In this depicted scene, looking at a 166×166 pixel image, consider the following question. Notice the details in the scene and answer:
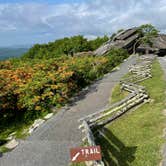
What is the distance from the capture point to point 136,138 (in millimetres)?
10781

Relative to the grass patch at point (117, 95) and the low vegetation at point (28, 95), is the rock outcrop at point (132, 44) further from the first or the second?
the low vegetation at point (28, 95)

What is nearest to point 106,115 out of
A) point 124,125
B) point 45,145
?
point 124,125

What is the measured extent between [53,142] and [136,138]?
10.5 feet

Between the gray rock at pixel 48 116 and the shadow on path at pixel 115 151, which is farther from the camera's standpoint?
the gray rock at pixel 48 116

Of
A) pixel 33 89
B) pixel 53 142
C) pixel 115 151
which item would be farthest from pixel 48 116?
pixel 115 151

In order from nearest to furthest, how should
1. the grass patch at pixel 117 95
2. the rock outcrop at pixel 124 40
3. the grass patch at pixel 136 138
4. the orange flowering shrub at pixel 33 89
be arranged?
the grass patch at pixel 136 138 < the orange flowering shrub at pixel 33 89 < the grass patch at pixel 117 95 < the rock outcrop at pixel 124 40

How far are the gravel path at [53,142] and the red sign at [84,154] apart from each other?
3.29 m

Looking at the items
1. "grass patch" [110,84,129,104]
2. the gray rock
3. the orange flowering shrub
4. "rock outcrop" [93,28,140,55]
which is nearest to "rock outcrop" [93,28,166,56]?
"rock outcrop" [93,28,140,55]

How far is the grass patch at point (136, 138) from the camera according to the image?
9.26 metres

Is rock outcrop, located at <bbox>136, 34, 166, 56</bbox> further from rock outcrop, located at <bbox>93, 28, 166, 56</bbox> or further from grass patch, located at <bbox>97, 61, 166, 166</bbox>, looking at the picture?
grass patch, located at <bbox>97, 61, 166, 166</bbox>

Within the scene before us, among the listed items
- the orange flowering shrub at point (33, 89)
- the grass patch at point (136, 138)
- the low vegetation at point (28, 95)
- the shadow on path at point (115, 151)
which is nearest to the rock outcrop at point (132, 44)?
the orange flowering shrub at point (33, 89)

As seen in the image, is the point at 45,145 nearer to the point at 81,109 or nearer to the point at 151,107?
the point at 81,109

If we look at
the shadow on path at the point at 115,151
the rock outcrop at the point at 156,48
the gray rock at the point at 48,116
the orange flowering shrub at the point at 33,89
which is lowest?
the rock outcrop at the point at 156,48

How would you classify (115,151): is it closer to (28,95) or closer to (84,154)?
(84,154)
